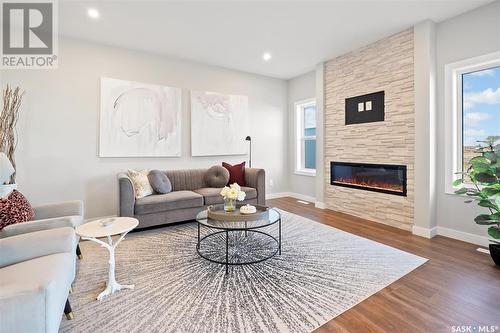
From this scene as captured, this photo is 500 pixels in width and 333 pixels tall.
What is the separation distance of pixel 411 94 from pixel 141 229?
4.25m

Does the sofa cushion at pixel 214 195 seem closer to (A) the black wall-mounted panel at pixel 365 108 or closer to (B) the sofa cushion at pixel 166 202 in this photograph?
(B) the sofa cushion at pixel 166 202

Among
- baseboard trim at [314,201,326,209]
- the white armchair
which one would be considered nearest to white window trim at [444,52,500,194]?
baseboard trim at [314,201,326,209]

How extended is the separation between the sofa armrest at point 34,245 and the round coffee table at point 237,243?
1.12m

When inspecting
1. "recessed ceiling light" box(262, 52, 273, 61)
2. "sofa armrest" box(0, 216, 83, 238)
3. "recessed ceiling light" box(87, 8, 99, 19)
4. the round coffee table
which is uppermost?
"recessed ceiling light" box(262, 52, 273, 61)

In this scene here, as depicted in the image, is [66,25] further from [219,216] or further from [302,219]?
[302,219]

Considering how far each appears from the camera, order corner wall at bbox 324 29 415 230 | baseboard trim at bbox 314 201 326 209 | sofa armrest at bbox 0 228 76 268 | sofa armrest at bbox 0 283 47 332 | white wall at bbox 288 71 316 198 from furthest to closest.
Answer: white wall at bbox 288 71 316 198, baseboard trim at bbox 314 201 326 209, corner wall at bbox 324 29 415 230, sofa armrest at bbox 0 228 76 268, sofa armrest at bbox 0 283 47 332

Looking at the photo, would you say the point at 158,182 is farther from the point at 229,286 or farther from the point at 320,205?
the point at 320,205

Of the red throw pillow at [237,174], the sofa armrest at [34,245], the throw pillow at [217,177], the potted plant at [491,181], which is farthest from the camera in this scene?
the red throw pillow at [237,174]

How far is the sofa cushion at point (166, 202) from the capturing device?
128 inches

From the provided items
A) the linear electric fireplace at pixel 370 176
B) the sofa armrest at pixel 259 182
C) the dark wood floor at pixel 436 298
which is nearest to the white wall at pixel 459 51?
the dark wood floor at pixel 436 298

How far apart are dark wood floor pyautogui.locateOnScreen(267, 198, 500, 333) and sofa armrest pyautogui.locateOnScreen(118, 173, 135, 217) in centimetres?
267

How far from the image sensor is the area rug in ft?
5.27

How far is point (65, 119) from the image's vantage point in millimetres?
3527

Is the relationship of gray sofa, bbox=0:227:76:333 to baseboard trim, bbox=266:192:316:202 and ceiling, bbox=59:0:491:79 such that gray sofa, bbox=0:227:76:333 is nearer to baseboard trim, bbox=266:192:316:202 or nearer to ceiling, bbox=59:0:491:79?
ceiling, bbox=59:0:491:79
